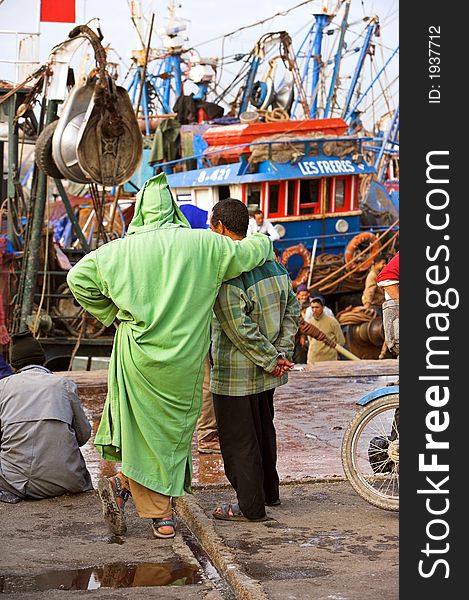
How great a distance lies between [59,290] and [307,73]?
17.5m

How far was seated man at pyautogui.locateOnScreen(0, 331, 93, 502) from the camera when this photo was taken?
6.52 metres

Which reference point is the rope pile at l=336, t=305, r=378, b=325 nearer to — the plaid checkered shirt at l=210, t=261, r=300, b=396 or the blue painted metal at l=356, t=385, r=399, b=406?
the blue painted metal at l=356, t=385, r=399, b=406

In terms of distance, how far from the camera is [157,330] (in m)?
5.59

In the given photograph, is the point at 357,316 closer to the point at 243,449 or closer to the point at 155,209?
the point at 243,449

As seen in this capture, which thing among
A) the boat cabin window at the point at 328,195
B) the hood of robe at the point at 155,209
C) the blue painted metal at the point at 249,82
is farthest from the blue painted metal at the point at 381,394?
the blue painted metal at the point at 249,82

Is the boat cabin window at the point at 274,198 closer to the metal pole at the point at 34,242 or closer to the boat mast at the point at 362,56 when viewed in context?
the boat mast at the point at 362,56

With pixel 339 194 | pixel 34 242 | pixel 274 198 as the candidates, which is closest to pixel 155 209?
pixel 34 242

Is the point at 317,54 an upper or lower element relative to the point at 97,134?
upper

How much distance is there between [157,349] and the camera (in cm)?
559

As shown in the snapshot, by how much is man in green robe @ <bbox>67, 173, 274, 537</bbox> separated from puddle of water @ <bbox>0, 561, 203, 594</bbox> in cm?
47

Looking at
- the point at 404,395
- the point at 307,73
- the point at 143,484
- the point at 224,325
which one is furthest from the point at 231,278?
the point at 307,73

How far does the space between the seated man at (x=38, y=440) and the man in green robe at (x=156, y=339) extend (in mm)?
901

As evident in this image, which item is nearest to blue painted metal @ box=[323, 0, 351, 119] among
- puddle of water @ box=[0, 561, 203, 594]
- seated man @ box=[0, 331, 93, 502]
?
seated man @ box=[0, 331, 93, 502]

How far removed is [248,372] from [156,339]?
0.59 metres
